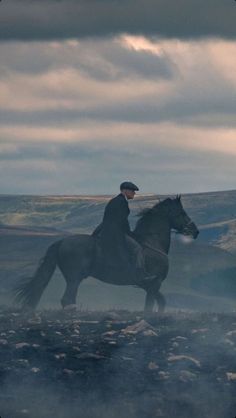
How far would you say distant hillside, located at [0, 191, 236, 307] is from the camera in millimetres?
73188

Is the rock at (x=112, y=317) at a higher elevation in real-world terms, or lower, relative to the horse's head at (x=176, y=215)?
lower

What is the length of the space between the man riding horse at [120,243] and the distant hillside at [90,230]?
3293 mm

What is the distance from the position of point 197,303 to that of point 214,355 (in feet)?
106

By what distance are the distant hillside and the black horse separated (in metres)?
2.18

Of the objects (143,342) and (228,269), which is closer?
(143,342)

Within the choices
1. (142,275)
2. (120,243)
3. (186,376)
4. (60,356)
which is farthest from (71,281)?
(186,376)

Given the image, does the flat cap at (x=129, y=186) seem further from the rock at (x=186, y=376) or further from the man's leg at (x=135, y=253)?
the rock at (x=186, y=376)

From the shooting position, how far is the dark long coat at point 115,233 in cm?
4088

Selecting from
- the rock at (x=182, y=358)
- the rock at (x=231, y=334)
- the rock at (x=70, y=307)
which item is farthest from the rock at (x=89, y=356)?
the rock at (x=70, y=307)

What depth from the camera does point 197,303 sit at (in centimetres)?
6769

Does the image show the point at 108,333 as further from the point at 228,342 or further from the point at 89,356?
the point at 228,342

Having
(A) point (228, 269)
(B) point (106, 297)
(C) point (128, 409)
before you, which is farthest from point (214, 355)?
(A) point (228, 269)

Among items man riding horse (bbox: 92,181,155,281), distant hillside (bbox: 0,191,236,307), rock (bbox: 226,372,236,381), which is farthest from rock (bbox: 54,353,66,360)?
distant hillside (bbox: 0,191,236,307)

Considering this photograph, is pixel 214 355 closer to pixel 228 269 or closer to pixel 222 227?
pixel 228 269
